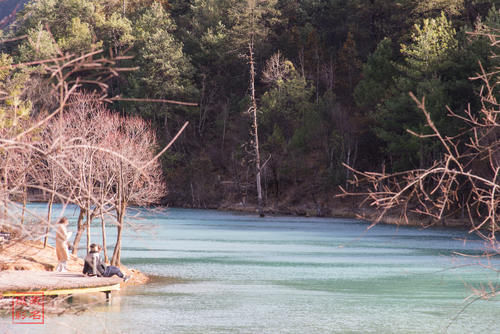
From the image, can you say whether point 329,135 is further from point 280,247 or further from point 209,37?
point 280,247

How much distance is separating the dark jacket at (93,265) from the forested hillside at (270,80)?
99.2 ft

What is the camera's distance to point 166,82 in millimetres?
65375

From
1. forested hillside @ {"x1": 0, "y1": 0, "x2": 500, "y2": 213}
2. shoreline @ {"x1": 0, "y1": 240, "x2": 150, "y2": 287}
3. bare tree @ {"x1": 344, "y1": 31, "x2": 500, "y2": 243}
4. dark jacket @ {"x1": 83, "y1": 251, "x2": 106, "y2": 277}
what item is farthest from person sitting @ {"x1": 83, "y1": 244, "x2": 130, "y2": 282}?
forested hillside @ {"x1": 0, "y1": 0, "x2": 500, "y2": 213}

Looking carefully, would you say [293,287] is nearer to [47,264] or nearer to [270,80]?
[47,264]

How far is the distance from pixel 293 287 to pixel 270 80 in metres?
40.1

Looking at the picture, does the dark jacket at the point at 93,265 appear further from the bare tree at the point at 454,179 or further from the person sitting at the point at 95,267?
the bare tree at the point at 454,179

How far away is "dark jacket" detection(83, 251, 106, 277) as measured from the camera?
18267mm

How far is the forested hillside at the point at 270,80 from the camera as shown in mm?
51938

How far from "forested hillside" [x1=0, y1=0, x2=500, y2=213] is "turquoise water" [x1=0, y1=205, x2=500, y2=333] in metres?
14.9

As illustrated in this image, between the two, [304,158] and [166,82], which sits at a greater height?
[166,82]

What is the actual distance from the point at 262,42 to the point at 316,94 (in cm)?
696

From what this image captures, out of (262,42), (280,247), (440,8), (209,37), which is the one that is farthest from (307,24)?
(280,247)

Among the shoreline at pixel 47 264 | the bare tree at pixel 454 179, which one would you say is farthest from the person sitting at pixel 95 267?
the bare tree at pixel 454 179

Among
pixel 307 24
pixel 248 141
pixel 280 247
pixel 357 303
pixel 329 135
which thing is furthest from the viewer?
pixel 307 24
